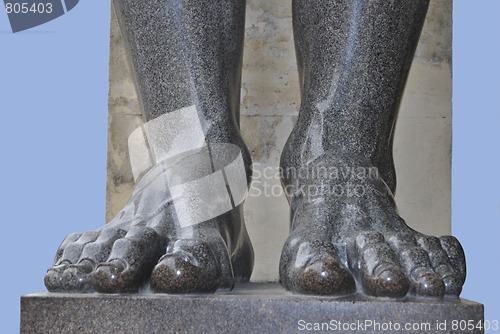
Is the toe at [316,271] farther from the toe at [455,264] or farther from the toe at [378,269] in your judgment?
the toe at [455,264]

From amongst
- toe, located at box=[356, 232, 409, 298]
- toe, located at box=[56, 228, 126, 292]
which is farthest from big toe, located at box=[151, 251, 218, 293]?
toe, located at box=[356, 232, 409, 298]

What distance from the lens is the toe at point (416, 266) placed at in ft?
3.66

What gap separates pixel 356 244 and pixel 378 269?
2.9 inches

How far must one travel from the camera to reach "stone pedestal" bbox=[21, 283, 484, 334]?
1062 mm

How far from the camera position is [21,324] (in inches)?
44.3

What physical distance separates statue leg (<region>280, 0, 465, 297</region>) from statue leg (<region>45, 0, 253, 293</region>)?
0.38 ft

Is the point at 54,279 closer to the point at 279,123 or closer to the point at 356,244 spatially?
the point at 356,244

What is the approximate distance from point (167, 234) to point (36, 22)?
0.69 metres

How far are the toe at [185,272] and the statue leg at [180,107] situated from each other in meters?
0.03

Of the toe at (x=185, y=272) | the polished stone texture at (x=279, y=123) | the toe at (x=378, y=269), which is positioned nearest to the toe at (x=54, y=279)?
the toe at (x=185, y=272)

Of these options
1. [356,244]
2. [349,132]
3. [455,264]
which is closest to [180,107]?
[349,132]

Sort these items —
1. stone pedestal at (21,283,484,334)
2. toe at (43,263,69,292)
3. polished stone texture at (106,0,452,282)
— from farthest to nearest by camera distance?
polished stone texture at (106,0,452,282) < toe at (43,263,69,292) < stone pedestal at (21,283,484,334)

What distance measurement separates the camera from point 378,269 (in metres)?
1.13

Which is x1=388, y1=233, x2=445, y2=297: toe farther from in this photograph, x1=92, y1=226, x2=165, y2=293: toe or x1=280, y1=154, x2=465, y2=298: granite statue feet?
x1=92, y1=226, x2=165, y2=293: toe
